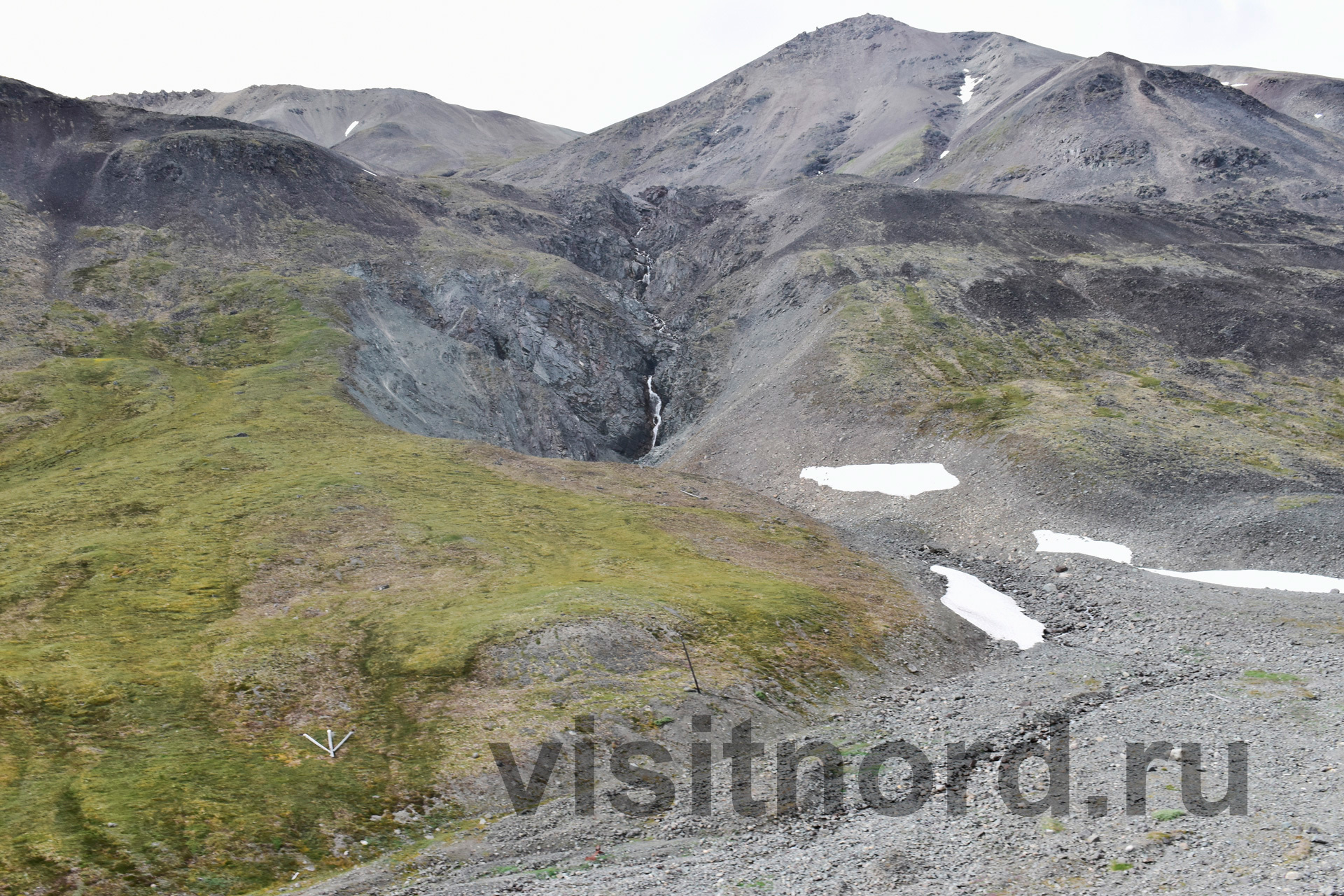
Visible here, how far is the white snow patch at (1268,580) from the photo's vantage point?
42688 millimetres

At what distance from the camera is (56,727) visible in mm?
21953

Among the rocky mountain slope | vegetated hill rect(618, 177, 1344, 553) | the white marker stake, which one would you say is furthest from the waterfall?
the white marker stake

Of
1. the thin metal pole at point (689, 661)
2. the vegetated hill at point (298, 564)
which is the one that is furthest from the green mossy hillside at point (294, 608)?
the thin metal pole at point (689, 661)

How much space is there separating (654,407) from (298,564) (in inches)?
2866

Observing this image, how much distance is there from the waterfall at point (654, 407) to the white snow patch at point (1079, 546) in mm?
56861

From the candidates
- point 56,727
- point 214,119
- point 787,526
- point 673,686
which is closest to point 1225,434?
point 787,526

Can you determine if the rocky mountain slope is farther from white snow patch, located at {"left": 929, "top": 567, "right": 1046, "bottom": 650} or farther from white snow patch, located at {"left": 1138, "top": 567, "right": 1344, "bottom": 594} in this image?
white snow patch, located at {"left": 929, "top": 567, "right": 1046, "bottom": 650}

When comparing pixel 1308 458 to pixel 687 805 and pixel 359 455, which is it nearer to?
pixel 687 805

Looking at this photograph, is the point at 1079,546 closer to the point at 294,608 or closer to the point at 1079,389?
the point at 1079,389

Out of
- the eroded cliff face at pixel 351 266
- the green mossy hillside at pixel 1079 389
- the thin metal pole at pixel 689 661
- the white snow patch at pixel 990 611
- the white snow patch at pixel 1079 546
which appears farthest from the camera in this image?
the eroded cliff face at pixel 351 266

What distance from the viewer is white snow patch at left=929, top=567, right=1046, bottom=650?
131ft

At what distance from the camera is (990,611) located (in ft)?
143

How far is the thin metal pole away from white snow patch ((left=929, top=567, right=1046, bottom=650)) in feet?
59.4

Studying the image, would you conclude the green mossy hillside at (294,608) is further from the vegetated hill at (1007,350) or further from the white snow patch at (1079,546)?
the vegetated hill at (1007,350)
